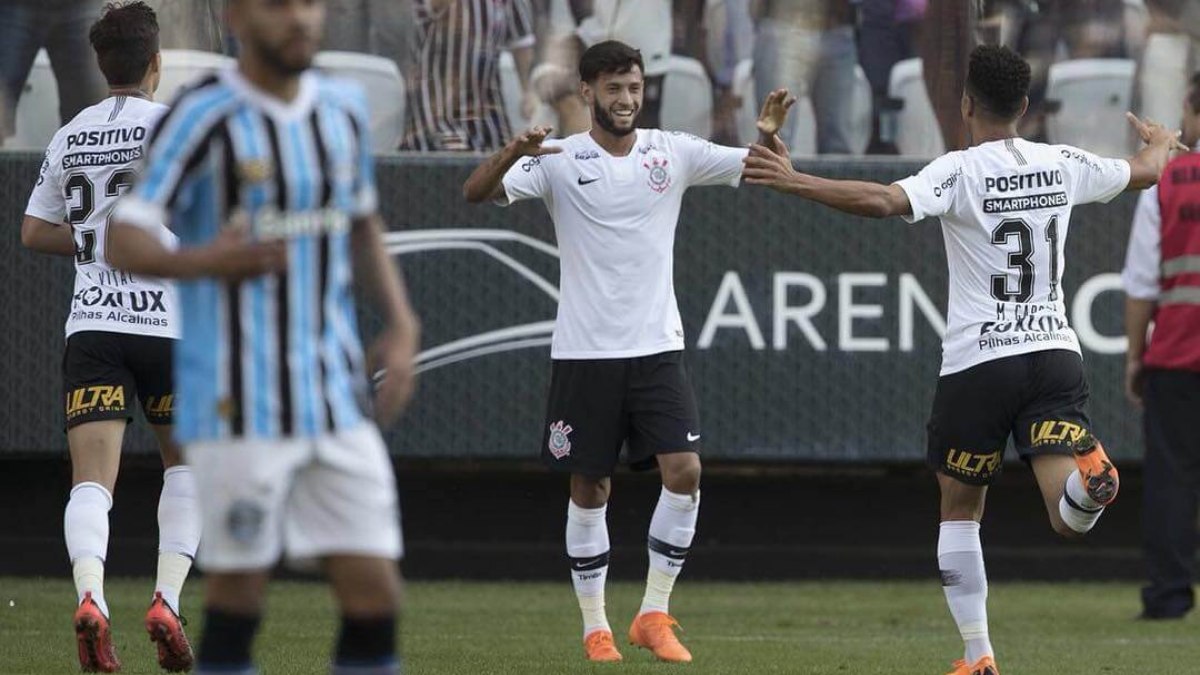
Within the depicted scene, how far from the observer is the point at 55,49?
10828 millimetres

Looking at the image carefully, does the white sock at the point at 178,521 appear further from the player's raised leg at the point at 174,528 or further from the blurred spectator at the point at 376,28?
the blurred spectator at the point at 376,28

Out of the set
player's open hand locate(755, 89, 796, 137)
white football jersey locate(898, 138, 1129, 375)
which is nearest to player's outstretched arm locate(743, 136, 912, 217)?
white football jersey locate(898, 138, 1129, 375)

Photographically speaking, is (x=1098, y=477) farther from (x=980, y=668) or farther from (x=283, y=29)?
(x=283, y=29)

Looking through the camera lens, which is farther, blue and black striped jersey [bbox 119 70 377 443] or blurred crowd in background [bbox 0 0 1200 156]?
blurred crowd in background [bbox 0 0 1200 156]

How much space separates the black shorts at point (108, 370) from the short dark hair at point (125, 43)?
94cm

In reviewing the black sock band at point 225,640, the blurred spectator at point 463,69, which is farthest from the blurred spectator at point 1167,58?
the black sock band at point 225,640

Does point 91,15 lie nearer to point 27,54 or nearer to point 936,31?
point 27,54

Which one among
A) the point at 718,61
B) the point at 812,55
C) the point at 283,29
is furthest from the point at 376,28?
the point at 283,29

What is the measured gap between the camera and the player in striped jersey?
13.9ft

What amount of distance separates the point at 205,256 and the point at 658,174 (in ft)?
13.6

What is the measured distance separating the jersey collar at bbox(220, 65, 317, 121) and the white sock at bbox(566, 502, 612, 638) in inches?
160

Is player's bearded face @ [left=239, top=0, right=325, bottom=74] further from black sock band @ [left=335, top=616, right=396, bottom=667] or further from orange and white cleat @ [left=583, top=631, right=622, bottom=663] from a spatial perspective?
orange and white cleat @ [left=583, top=631, right=622, bottom=663]

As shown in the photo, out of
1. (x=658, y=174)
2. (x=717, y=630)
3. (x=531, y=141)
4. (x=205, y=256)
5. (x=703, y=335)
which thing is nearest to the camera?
(x=205, y=256)

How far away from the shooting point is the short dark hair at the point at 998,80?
273 inches
